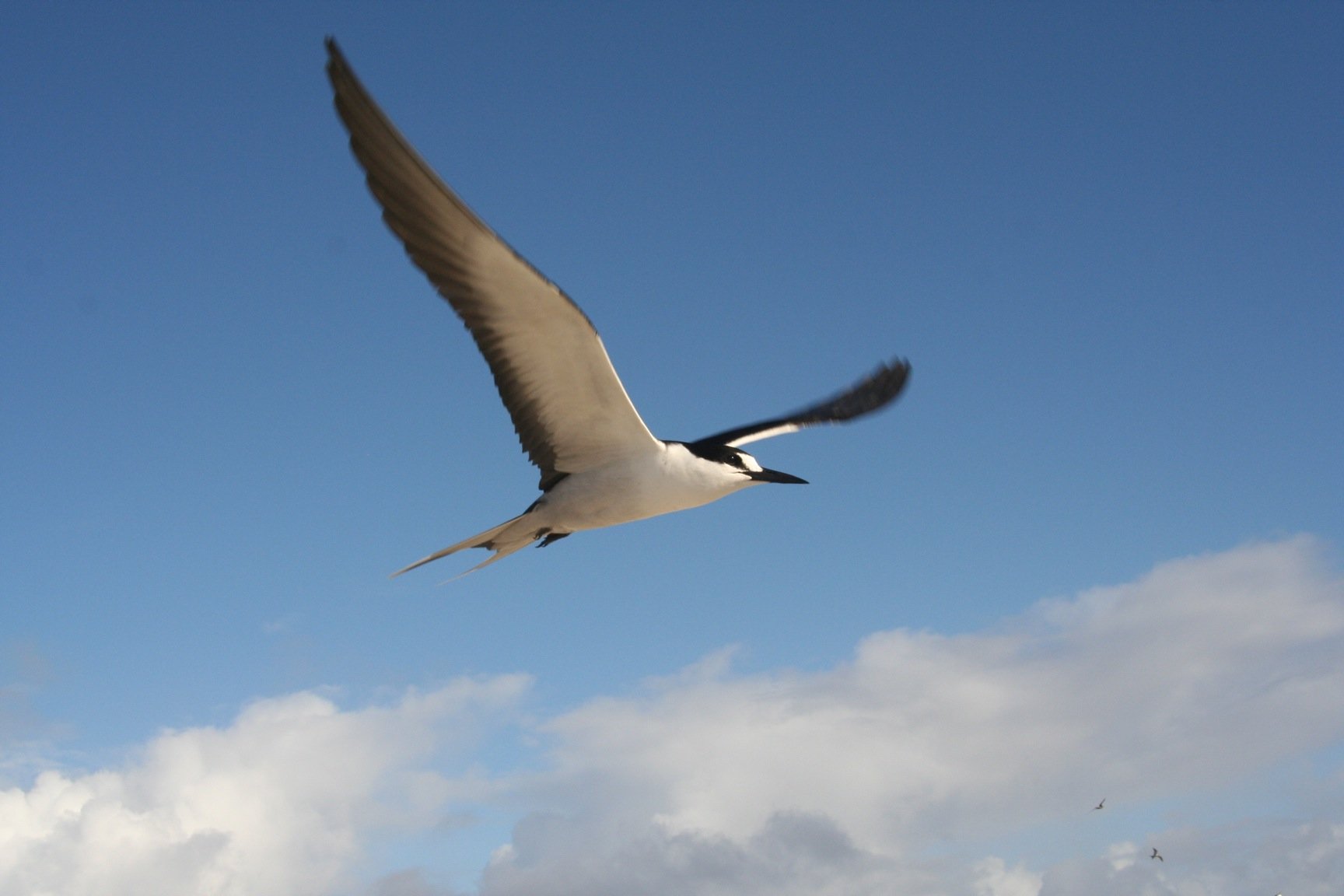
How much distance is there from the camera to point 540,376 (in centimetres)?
803

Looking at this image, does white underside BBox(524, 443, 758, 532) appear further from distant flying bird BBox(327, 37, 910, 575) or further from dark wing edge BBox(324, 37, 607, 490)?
dark wing edge BBox(324, 37, 607, 490)

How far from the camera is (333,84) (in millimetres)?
5629

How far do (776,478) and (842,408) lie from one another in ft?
11.7

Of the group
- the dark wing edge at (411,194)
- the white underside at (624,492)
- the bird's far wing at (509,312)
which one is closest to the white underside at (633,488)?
the white underside at (624,492)

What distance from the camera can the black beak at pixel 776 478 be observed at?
9.26 meters

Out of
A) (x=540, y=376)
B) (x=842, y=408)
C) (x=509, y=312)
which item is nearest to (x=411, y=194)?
(x=509, y=312)

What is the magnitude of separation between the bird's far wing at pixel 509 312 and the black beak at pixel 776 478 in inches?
45.8

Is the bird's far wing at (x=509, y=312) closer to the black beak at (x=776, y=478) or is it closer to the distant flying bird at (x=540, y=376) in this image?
the distant flying bird at (x=540, y=376)

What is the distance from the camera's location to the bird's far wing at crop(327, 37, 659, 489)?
602cm

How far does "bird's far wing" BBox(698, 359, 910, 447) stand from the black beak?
23.9 inches

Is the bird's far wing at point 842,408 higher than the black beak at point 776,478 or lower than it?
higher

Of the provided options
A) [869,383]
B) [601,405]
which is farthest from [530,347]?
[869,383]

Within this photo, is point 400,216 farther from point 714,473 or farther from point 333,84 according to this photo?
point 714,473

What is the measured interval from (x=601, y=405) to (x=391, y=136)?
2911 mm
